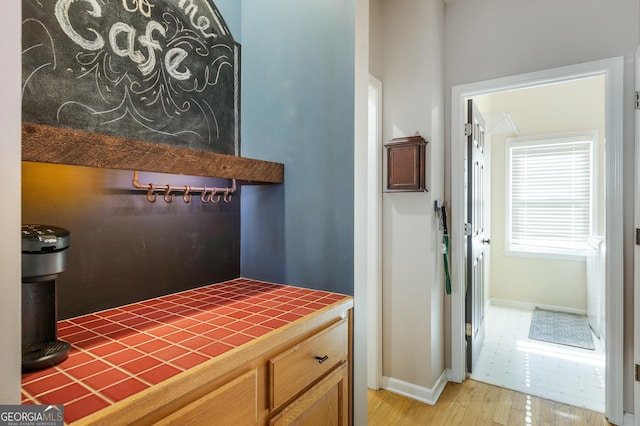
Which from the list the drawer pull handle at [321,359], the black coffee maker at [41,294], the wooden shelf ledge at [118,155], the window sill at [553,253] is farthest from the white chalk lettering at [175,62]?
the window sill at [553,253]

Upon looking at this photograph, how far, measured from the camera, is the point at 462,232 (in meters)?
2.44

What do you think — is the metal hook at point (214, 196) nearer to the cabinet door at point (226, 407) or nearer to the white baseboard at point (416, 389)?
the cabinet door at point (226, 407)

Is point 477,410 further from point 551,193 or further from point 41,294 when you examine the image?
point 551,193

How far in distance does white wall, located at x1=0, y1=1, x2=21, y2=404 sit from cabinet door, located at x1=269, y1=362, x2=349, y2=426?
2.20ft

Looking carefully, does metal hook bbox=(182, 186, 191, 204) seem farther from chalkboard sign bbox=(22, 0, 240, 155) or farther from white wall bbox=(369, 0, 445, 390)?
white wall bbox=(369, 0, 445, 390)

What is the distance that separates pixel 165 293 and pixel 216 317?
1.21ft

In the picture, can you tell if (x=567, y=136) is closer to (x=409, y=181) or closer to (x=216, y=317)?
(x=409, y=181)

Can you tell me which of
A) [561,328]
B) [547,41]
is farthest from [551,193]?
[547,41]

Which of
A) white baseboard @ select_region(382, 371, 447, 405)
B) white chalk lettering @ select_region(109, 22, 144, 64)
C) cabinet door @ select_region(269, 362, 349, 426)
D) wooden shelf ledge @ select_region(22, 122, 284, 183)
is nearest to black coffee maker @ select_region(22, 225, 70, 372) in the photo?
wooden shelf ledge @ select_region(22, 122, 284, 183)

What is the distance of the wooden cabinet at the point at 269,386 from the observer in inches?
27.2

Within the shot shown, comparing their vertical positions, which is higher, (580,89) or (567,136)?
(580,89)

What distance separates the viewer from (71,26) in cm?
105

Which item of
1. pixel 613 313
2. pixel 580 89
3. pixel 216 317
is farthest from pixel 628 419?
pixel 580 89

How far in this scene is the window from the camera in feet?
12.6
